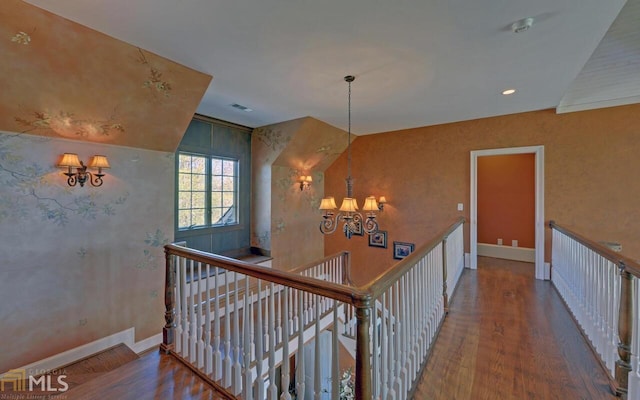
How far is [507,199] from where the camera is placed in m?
5.61

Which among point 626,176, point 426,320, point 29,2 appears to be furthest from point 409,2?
point 626,176

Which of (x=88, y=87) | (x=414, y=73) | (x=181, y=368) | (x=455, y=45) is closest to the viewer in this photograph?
(x=181, y=368)

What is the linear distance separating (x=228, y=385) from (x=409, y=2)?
2839 millimetres

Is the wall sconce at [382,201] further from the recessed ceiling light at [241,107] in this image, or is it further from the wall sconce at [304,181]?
the recessed ceiling light at [241,107]

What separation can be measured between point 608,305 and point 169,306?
3.45 meters

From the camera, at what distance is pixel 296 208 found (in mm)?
5473

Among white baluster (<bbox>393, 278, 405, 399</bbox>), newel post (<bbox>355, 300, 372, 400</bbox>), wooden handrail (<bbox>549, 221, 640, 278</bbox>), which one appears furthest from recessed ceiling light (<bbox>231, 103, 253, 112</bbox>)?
wooden handrail (<bbox>549, 221, 640, 278</bbox>)

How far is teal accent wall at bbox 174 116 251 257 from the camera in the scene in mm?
4188

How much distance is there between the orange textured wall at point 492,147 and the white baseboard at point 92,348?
155 inches

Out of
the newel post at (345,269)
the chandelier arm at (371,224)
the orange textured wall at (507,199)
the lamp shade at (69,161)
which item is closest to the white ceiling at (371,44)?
the lamp shade at (69,161)

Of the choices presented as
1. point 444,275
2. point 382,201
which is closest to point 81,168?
point 444,275

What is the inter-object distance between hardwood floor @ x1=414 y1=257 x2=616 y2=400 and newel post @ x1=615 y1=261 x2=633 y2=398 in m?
0.14

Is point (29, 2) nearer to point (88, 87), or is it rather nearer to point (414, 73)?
point (88, 87)

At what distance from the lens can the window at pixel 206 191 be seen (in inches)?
161
